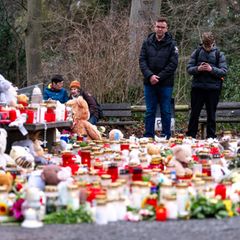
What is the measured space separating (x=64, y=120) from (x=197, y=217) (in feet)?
14.1

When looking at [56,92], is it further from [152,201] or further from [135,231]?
[135,231]

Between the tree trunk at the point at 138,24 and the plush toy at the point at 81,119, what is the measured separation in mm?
5841

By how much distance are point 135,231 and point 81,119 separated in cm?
572

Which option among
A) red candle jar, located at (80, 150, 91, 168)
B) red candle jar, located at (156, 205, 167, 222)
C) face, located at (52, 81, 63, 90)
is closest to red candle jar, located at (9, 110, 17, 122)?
red candle jar, located at (80, 150, 91, 168)

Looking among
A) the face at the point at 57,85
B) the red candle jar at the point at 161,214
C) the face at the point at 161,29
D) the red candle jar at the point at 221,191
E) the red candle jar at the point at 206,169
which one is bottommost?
the red candle jar at the point at 161,214

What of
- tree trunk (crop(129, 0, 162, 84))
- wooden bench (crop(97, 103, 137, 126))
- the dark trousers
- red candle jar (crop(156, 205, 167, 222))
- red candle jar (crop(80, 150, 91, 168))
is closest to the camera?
red candle jar (crop(156, 205, 167, 222))

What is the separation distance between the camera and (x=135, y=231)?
518 centimetres

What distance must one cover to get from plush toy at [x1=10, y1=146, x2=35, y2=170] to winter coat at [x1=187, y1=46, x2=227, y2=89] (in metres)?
4.16

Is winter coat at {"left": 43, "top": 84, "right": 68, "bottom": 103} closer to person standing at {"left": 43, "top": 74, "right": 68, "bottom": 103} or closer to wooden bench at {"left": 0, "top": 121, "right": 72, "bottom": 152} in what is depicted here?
person standing at {"left": 43, "top": 74, "right": 68, "bottom": 103}

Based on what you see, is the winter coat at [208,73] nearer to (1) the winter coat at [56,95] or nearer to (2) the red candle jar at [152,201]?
(1) the winter coat at [56,95]

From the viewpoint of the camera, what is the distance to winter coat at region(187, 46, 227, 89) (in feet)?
37.0

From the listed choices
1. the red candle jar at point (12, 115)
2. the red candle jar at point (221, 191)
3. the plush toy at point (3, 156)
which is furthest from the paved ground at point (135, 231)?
the red candle jar at point (12, 115)

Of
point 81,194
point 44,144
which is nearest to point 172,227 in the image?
point 81,194

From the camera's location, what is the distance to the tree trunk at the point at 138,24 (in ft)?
55.2
